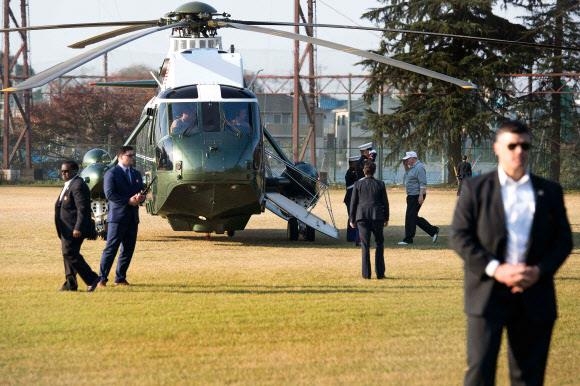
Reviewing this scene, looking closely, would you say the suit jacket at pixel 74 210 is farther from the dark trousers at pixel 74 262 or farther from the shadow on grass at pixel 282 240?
the shadow on grass at pixel 282 240

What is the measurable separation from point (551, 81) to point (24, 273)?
42.4 meters

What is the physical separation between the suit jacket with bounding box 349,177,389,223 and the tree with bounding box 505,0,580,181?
39132 mm

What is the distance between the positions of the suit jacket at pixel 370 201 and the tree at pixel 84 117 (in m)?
57.0

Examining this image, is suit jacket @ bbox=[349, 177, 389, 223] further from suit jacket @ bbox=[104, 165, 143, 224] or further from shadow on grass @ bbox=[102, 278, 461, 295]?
suit jacket @ bbox=[104, 165, 143, 224]

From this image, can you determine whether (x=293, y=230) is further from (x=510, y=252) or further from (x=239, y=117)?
(x=510, y=252)

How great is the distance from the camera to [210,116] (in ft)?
66.7

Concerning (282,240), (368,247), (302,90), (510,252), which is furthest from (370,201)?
(302,90)

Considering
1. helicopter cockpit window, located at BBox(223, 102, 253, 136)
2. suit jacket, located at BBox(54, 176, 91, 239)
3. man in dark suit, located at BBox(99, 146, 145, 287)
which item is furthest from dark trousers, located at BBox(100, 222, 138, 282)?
helicopter cockpit window, located at BBox(223, 102, 253, 136)

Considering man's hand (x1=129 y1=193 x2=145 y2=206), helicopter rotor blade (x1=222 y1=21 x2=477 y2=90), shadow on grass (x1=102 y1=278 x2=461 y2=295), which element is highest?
helicopter rotor blade (x1=222 y1=21 x2=477 y2=90)

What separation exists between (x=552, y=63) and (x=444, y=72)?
5.77 m

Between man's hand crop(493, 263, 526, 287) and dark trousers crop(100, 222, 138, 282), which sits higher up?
man's hand crop(493, 263, 526, 287)

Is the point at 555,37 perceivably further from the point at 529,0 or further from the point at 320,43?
the point at 320,43

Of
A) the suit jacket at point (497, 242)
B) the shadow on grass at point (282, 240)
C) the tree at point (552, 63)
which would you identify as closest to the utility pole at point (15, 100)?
the tree at point (552, 63)

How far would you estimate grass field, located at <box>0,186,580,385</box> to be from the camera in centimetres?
903
